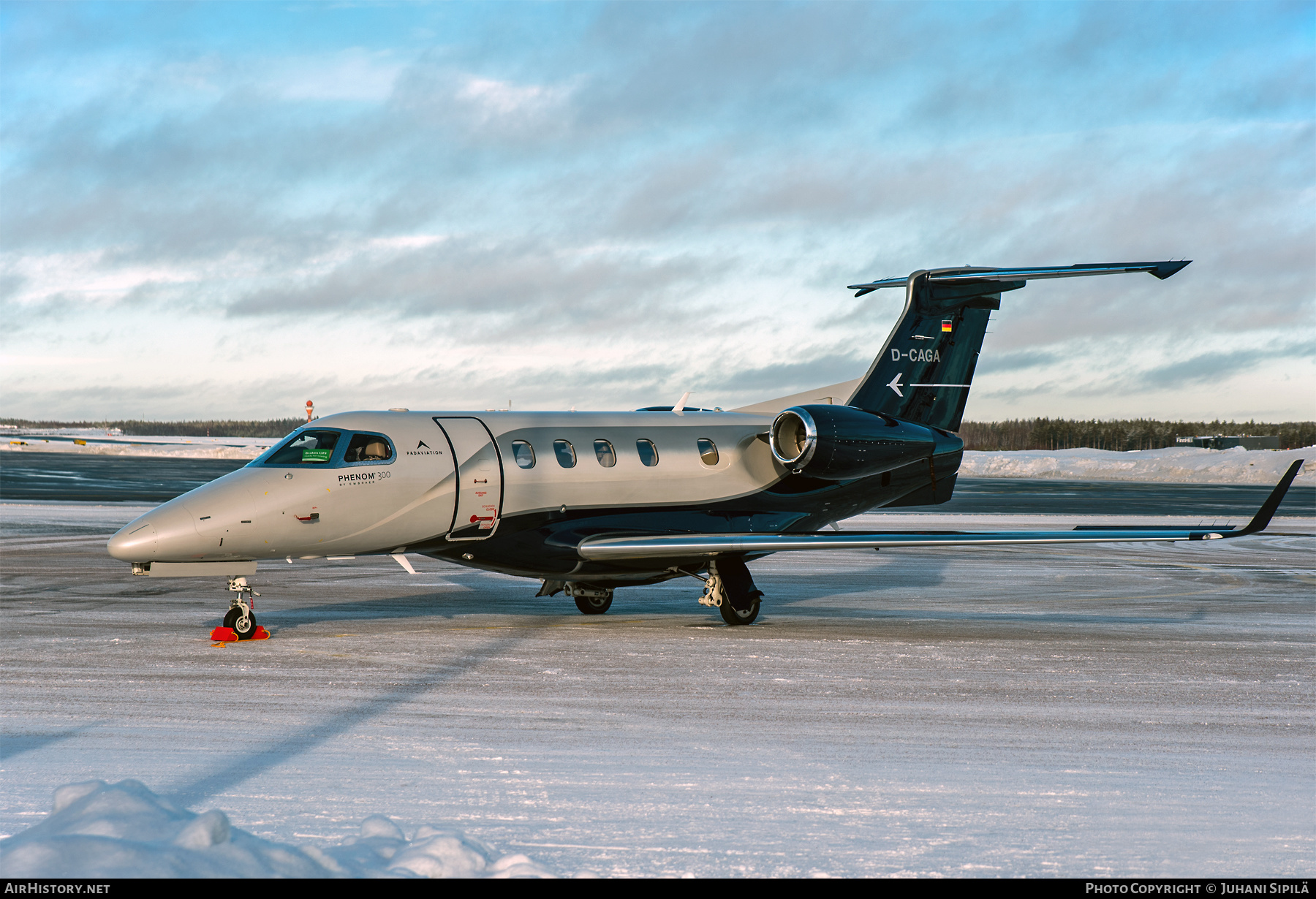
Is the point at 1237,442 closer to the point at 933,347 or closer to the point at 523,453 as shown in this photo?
the point at 933,347

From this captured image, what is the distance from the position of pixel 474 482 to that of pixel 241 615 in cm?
307

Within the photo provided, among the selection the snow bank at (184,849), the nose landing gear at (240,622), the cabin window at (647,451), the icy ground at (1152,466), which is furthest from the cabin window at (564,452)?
the icy ground at (1152,466)

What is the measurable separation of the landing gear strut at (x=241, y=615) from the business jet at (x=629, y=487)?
23mm

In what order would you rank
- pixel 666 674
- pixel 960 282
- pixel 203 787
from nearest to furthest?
pixel 203 787 < pixel 666 674 < pixel 960 282

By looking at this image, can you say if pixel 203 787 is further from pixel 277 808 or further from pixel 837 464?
pixel 837 464

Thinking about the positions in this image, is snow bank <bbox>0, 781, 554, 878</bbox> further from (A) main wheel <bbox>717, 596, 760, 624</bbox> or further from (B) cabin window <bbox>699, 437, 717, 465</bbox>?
(B) cabin window <bbox>699, 437, 717, 465</bbox>

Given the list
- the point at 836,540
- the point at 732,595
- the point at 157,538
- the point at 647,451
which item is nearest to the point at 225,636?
the point at 157,538

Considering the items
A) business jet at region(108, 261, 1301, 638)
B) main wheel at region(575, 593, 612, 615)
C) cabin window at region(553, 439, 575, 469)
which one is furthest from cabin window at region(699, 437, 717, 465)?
main wheel at region(575, 593, 612, 615)

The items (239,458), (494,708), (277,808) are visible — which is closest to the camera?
(277,808)

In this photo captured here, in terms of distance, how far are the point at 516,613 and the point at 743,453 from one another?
3.89 metres

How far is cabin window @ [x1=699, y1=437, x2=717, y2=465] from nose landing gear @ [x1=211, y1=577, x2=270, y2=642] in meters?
6.18

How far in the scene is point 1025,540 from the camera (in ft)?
42.6

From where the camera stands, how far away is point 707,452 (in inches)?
604
